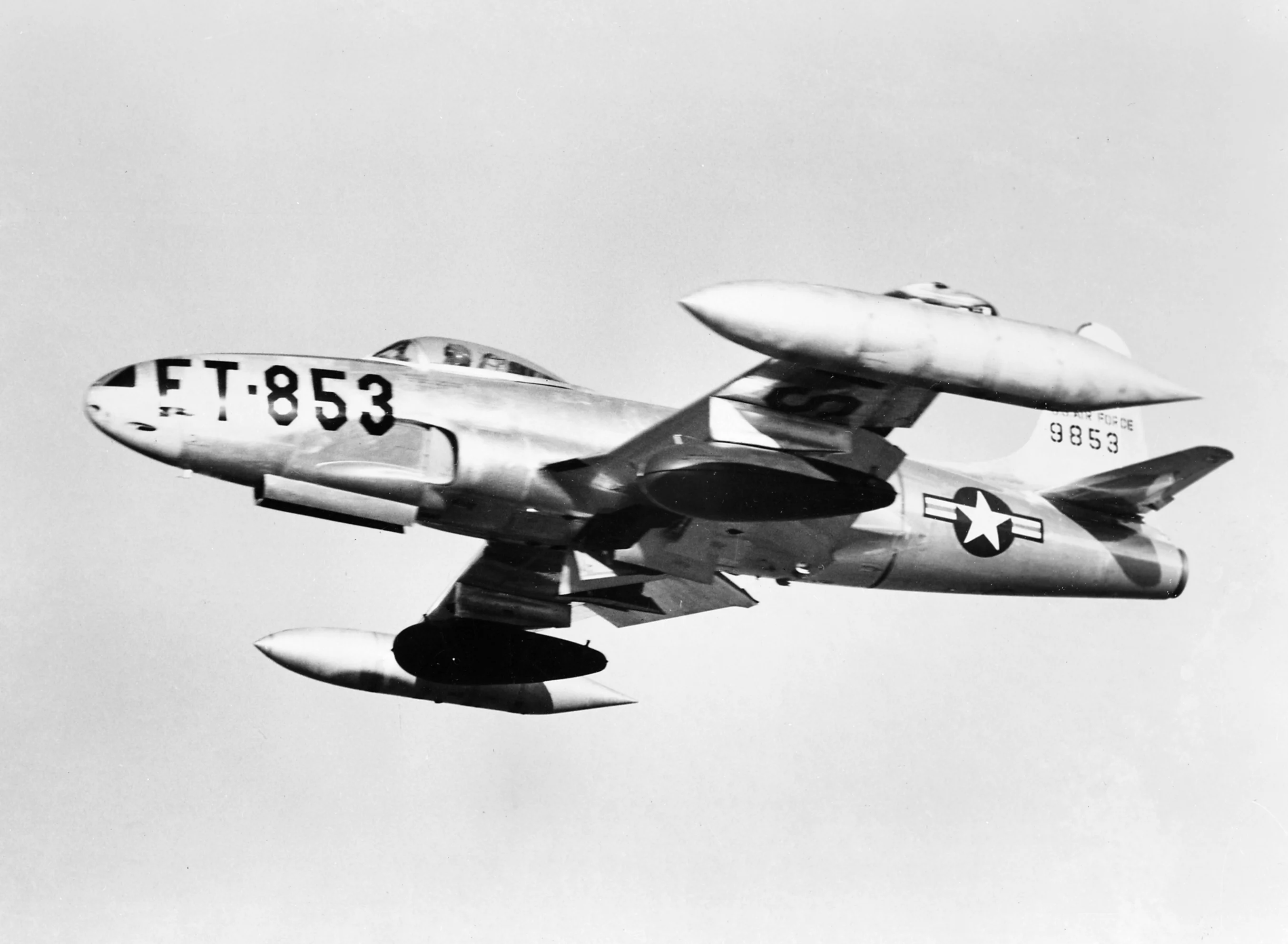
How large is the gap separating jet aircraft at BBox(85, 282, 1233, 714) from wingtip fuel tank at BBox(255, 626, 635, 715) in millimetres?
27

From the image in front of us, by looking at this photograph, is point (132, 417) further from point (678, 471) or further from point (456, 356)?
point (678, 471)

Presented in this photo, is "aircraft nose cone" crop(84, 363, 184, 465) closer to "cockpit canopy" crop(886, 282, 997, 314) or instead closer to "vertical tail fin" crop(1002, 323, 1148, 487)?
"cockpit canopy" crop(886, 282, 997, 314)

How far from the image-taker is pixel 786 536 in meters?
14.9

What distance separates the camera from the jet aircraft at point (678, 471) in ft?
39.2

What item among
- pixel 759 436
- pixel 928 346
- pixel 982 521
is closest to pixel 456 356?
pixel 759 436

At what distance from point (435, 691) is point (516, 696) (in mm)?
884

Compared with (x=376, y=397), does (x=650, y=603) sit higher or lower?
lower

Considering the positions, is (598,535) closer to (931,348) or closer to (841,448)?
(841,448)

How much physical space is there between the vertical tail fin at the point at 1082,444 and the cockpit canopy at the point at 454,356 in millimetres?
5374

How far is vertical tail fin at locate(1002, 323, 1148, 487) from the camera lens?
16.6m

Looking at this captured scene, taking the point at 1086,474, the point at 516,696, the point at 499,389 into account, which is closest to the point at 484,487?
the point at 499,389

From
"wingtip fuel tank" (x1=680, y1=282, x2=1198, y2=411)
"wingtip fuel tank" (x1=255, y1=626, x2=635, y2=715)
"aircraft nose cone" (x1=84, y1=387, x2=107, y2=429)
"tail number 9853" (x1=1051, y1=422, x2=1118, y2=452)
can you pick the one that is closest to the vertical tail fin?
"tail number 9853" (x1=1051, y1=422, x2=1118, y2=452)

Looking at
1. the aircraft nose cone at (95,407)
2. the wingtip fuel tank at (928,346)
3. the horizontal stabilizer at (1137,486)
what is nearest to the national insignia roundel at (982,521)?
the horizontal stabilizer at (1137,486)

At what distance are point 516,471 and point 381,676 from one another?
4.51 metres
